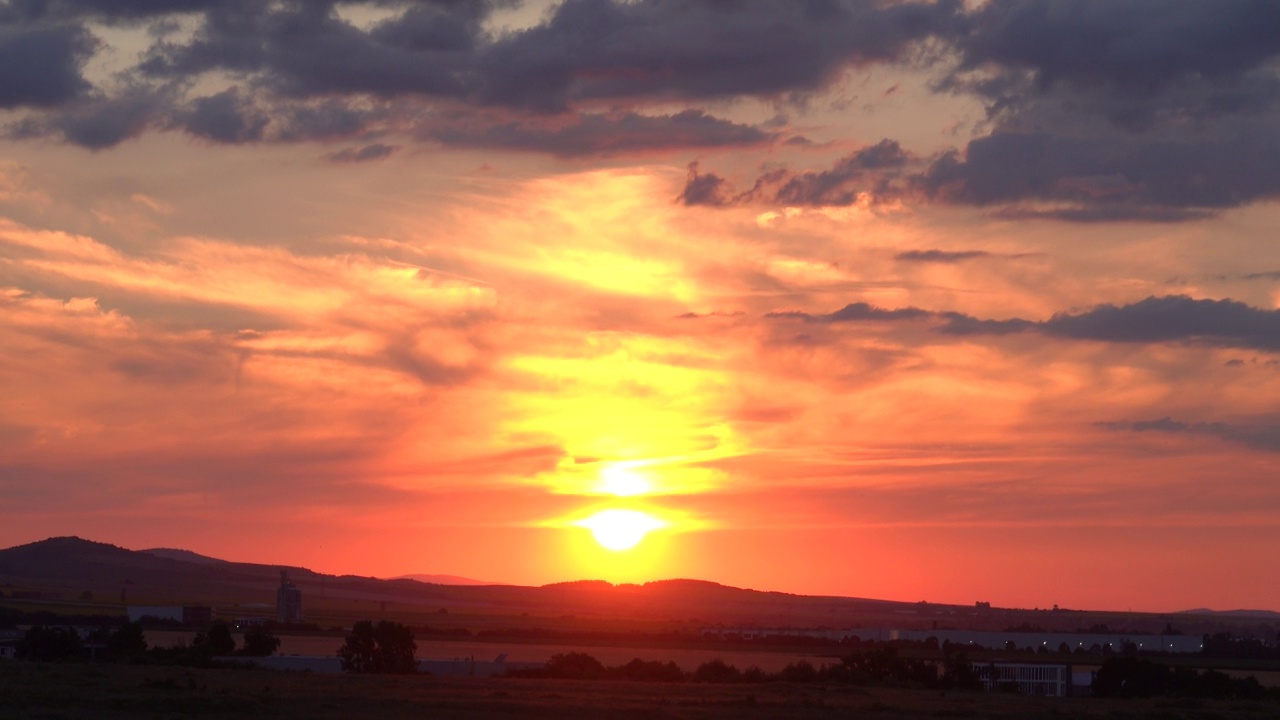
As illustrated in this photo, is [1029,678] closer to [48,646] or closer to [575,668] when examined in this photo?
[575,668]

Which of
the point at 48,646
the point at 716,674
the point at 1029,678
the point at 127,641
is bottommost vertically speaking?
the point at 48,646

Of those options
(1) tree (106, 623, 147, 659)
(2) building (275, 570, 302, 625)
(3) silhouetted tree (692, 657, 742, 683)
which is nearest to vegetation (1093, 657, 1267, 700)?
(3) silhouetted tree (692, 657, 742, 683)

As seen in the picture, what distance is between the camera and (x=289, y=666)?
7550 cm

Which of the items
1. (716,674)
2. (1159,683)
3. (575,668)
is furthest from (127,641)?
(1159,683)

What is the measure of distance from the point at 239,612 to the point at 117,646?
117 metres

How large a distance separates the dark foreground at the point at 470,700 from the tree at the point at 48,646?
1547cm

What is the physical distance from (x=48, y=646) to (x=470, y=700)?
35.2 metres

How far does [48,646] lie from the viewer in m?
75.7

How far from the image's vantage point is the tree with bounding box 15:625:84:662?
74.9m

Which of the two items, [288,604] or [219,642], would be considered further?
[288,604]

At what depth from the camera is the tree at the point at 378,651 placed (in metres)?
77.3

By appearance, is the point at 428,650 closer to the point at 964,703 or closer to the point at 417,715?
the point at 964,703

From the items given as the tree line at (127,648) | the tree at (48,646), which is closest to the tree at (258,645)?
the tree line at (127,648)

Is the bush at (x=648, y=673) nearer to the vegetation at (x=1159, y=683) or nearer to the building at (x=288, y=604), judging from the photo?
the vegetation at (x=1159, y=683)
